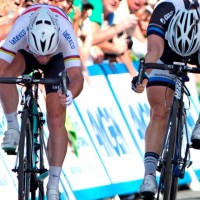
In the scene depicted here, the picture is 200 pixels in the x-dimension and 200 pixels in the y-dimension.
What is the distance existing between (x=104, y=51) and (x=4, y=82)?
458cm

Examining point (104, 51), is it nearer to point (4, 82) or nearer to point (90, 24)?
point (90, 24)

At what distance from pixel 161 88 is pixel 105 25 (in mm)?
3542

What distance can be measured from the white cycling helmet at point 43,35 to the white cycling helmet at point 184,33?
1145mm

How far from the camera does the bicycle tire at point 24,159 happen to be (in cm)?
989

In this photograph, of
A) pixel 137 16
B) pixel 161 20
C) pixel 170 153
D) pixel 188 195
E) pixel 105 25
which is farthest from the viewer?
pixel 137 16

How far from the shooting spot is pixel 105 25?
1448cm

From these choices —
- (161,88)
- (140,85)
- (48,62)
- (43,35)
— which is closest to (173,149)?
(140,85)

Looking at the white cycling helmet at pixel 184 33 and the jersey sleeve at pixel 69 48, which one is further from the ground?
the white cycling helmet at pixel 184 33

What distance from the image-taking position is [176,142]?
1055 centimetres

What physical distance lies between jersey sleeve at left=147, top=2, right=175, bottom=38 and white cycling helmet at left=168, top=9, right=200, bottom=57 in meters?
0.09

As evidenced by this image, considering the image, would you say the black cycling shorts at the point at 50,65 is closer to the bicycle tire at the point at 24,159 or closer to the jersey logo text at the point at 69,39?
the jersey logo text at the point at 69,39

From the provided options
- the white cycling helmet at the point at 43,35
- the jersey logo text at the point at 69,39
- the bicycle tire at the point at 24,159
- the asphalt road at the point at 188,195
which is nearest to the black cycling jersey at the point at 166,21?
the jersey logo text at the point at 69,39

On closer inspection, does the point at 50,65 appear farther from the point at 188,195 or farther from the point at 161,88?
the point at 188,195

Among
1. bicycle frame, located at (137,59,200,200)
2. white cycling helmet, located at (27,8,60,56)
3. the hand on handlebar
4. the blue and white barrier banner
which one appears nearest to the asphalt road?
the blue and white barrier banner
